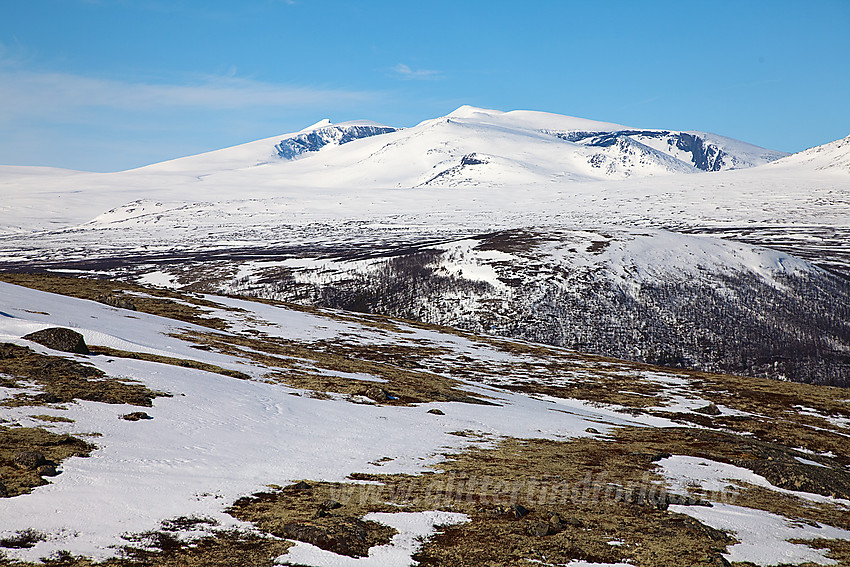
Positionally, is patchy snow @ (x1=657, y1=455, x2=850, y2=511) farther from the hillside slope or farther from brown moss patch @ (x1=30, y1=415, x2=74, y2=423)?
brown moss patch @ (x1=30, y1=415, x2=74, y2=423)

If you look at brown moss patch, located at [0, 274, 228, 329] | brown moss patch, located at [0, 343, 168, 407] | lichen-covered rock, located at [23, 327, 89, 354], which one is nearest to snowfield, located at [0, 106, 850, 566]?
brown moss patch, located at [0, 343, 168, 407]

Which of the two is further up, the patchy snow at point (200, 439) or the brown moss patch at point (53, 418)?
the brown moss patch at point (53, 418)

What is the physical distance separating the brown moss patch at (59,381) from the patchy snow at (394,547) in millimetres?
13321

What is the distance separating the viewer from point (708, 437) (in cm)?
3209

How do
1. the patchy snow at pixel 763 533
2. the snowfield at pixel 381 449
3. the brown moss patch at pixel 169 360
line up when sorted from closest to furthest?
1. the snowfield at pixel 381 449
2. the patchy snow at pixel 763 533
3. the brown moss patch at pixel 169 360

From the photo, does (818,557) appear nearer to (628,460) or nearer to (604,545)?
(604,545)

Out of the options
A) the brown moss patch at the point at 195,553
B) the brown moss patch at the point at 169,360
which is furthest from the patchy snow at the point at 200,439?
the brown moss patch at the point at 169,360

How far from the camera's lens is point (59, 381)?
82.5ft

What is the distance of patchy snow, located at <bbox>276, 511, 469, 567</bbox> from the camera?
12844 mm

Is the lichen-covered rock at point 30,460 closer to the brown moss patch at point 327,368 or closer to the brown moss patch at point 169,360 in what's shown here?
the brown moss patch at point 169,360

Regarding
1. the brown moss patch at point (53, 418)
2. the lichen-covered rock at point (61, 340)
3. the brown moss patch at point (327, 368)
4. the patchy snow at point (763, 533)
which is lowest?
the brown moss patch at point (327, 368)

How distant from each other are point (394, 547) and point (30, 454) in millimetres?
10084

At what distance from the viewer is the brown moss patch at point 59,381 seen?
22.6m

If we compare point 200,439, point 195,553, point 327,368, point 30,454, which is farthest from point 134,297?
point 195,553
